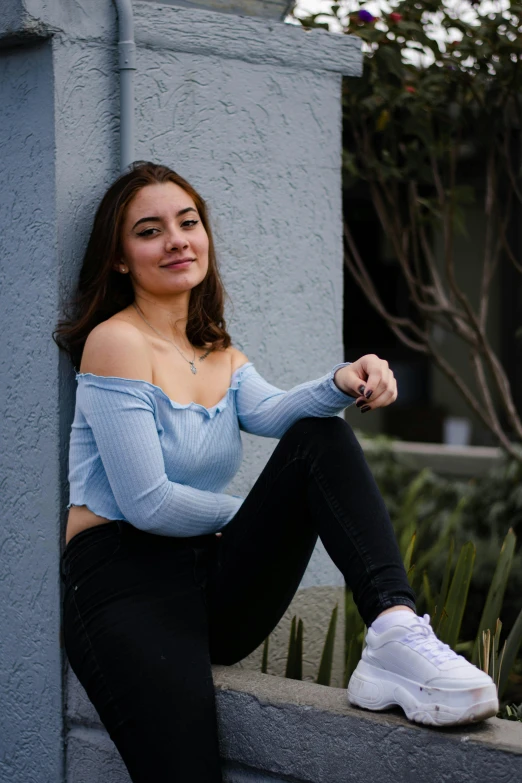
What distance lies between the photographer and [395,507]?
5.37 meters

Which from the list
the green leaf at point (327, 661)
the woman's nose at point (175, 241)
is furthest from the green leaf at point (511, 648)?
the woman's nose at point (175, 241)

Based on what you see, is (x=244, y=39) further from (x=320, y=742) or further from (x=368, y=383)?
(x=320, y=742)

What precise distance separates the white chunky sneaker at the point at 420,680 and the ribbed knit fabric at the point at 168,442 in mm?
536

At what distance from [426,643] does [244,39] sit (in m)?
1.76

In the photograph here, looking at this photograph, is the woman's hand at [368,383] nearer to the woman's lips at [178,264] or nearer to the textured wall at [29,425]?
the woman's lips at [178,264]

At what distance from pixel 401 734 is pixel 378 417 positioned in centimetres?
720

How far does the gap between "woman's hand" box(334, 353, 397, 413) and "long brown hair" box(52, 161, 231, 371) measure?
0.43 metres

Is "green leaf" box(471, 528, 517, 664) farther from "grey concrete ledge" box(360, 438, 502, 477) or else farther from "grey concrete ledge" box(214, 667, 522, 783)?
"grey concrete ledge" box(360, 438, 502, 477)

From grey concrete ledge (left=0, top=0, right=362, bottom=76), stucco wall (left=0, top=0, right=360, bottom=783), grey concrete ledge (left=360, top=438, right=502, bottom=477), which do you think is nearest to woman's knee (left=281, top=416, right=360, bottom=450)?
stucco wall (left=0, top=0, right=360, bottom=783)

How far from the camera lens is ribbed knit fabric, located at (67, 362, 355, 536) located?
2.43m

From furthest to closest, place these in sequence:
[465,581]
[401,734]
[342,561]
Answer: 1. [465,581]
2. [342,561]
3. [401,734]

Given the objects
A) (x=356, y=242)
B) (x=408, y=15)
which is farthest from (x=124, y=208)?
(x=356, y=242)

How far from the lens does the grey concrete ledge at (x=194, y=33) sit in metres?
2.67

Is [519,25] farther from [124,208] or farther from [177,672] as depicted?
[177,672]
